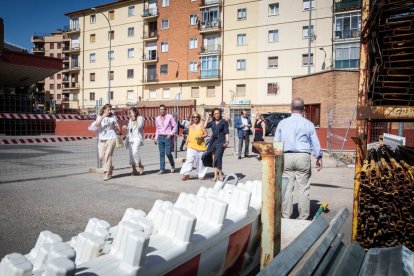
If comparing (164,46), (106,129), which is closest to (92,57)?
(164,46)

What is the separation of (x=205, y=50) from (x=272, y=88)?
11238 millimetres

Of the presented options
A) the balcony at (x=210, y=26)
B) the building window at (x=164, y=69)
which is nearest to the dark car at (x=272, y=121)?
the balcony at (x=210, y=26)

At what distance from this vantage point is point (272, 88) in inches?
1629

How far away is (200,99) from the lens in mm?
46844

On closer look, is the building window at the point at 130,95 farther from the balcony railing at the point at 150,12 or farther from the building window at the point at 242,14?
the building window at the point at 242,14

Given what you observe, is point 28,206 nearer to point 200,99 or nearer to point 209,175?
point 209,175

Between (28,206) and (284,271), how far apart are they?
5.38 metres

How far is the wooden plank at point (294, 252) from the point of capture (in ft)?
6.36

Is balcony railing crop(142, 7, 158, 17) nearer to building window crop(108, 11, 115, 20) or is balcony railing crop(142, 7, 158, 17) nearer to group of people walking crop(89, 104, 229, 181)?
building window crop(108, 11, 115, 20)

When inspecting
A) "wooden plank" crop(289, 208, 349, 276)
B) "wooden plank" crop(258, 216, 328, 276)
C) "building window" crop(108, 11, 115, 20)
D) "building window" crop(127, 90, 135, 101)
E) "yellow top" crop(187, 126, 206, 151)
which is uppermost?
"building window" crop(108, 11, 115, 20)

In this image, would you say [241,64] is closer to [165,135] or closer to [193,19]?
[193,19]

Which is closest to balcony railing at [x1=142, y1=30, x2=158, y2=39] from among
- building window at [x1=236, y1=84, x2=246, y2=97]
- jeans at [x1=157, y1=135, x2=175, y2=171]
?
building window at [x1=236, y1=84, x2=246, y2=97]

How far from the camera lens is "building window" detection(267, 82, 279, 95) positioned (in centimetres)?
4100

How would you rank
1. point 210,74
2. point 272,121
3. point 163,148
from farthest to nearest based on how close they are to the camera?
point 210,74, point 272,121, point 163,148
